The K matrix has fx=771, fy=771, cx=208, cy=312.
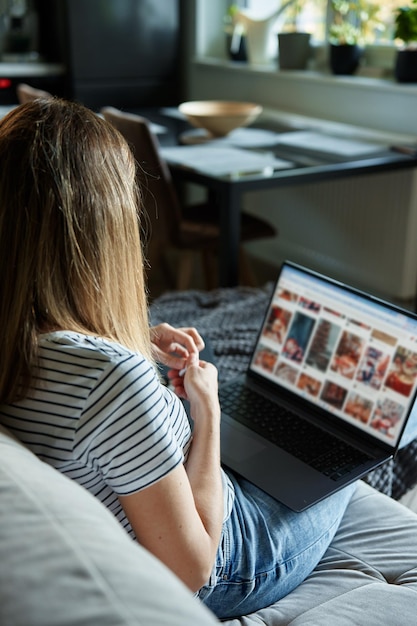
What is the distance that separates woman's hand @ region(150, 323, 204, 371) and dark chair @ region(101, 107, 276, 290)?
1.28 meters

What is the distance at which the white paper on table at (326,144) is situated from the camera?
2.68 meters

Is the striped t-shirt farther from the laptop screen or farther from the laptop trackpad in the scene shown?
the laptop screen

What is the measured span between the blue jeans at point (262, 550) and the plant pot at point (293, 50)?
2750 mm

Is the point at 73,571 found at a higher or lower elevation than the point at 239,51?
lower

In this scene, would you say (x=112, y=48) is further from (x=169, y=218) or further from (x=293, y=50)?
(x=169, y=218)

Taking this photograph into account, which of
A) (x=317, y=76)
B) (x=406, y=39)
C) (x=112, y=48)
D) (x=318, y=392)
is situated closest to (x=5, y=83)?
(x=112, y=48)

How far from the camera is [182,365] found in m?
1.15

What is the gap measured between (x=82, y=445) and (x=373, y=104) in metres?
2.62

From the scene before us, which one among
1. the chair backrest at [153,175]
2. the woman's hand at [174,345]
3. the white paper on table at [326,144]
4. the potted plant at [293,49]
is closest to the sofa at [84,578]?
the woman's hand at [174,345]

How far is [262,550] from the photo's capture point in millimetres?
1048

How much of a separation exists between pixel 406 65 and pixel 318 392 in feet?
6.60

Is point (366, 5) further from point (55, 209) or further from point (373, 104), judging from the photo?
point (55, 209)

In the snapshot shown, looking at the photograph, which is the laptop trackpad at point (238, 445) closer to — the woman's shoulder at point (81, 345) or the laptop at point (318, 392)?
the laptop at point (318, 392)

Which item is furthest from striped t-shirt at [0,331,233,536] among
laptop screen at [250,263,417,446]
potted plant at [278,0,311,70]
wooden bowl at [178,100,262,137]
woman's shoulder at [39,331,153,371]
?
potted plant at [278,0,311,70]
